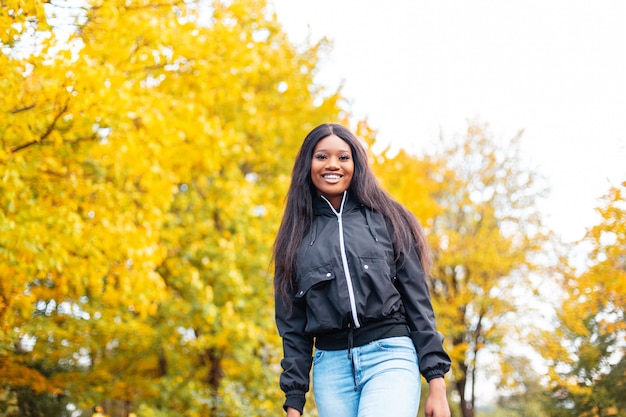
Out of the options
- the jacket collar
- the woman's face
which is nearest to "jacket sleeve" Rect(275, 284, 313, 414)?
the jacket collar

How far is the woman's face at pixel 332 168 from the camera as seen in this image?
3.35 meters

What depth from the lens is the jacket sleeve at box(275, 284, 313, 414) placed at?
312cm

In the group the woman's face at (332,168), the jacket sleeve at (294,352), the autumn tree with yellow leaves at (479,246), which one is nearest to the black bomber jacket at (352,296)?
the jacket sleeve at (294,352)

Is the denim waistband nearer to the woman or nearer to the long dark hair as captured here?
the woman

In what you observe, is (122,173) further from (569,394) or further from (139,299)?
(569,394)

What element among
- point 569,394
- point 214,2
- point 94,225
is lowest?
point 569,394

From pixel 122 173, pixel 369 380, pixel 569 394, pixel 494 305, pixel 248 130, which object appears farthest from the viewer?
pixel 494 305

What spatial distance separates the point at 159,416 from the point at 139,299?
3.85m

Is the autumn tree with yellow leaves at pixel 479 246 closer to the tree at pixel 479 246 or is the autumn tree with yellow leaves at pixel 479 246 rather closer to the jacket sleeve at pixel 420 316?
the tree at pixel 479 246

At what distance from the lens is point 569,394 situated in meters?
6.69

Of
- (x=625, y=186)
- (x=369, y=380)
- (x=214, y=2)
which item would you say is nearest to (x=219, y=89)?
(x=214, y=2)

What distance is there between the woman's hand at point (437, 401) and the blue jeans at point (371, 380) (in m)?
0.06

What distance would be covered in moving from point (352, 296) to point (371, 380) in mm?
362

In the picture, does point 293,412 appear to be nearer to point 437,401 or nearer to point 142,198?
point 437,401
